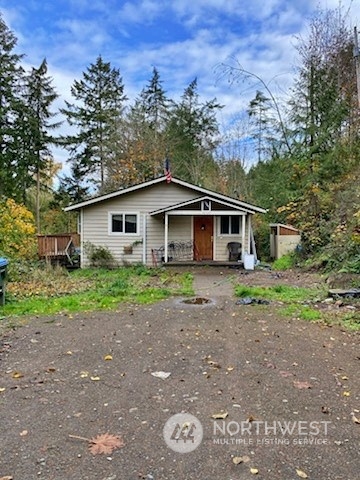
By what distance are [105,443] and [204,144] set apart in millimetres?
29160

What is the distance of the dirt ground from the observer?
8.51ft

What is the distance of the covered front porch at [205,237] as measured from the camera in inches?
664

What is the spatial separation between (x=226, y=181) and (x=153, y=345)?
77.2 feet

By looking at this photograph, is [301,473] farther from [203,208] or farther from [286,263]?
[203,208]

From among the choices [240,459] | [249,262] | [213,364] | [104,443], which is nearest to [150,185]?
[249,262]

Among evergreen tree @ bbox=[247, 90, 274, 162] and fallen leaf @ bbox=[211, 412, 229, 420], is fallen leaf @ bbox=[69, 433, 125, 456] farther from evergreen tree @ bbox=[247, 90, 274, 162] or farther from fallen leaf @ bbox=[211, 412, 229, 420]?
evergreen tree @ bbox=[247, 90, 274, 162]

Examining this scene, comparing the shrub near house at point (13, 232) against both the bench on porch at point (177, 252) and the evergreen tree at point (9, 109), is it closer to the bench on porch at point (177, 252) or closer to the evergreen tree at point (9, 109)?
the bench on porch at point (177, 252)

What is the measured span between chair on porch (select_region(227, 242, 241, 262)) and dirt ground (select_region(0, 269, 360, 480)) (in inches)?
400

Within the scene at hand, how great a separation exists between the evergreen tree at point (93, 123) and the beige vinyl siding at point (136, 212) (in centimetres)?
1300

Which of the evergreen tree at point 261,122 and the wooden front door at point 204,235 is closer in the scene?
the wooden front door at point 204,235

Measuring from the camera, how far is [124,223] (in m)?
17.0

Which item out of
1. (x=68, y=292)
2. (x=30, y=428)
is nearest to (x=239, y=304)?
(x=68, y=292)

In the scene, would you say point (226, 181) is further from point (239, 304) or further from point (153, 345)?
point (153, 345)

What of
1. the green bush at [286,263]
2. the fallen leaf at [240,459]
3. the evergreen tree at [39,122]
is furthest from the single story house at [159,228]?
the fallen leaf at [240,459]
